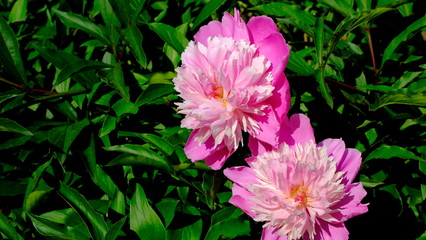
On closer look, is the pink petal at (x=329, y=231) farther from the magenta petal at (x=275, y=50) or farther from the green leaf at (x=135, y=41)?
the green leaf at (x=135, y=41)

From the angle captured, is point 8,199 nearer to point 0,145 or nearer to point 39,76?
point 0,145

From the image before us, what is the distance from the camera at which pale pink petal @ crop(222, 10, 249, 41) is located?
903 mm

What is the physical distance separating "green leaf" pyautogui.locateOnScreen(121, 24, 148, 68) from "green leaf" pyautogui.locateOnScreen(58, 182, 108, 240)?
37cm

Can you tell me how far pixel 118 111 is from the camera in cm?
114

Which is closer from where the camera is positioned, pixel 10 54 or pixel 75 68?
pixel 75 68

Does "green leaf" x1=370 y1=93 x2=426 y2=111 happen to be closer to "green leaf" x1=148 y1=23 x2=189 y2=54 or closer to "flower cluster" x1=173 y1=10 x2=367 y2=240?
"flower cluster" x1=173 y1=10 x2=367 y2=240

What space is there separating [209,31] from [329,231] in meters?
0.50

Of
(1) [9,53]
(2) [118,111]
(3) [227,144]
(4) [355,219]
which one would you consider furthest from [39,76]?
(4) [355,219]

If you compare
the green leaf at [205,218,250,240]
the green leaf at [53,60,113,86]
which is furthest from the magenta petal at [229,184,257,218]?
the green leaf at [53,60,113,86]

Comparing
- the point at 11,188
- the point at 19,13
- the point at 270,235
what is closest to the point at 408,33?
the point at 270,235

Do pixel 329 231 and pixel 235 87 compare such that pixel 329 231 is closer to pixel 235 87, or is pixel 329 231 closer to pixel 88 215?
pixel 235 87

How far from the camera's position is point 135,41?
3.56ft

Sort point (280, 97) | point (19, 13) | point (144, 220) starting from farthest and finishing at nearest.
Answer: point (19, 13), point (144, 220), point (280, 97)

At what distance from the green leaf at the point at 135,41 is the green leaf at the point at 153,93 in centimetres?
6
